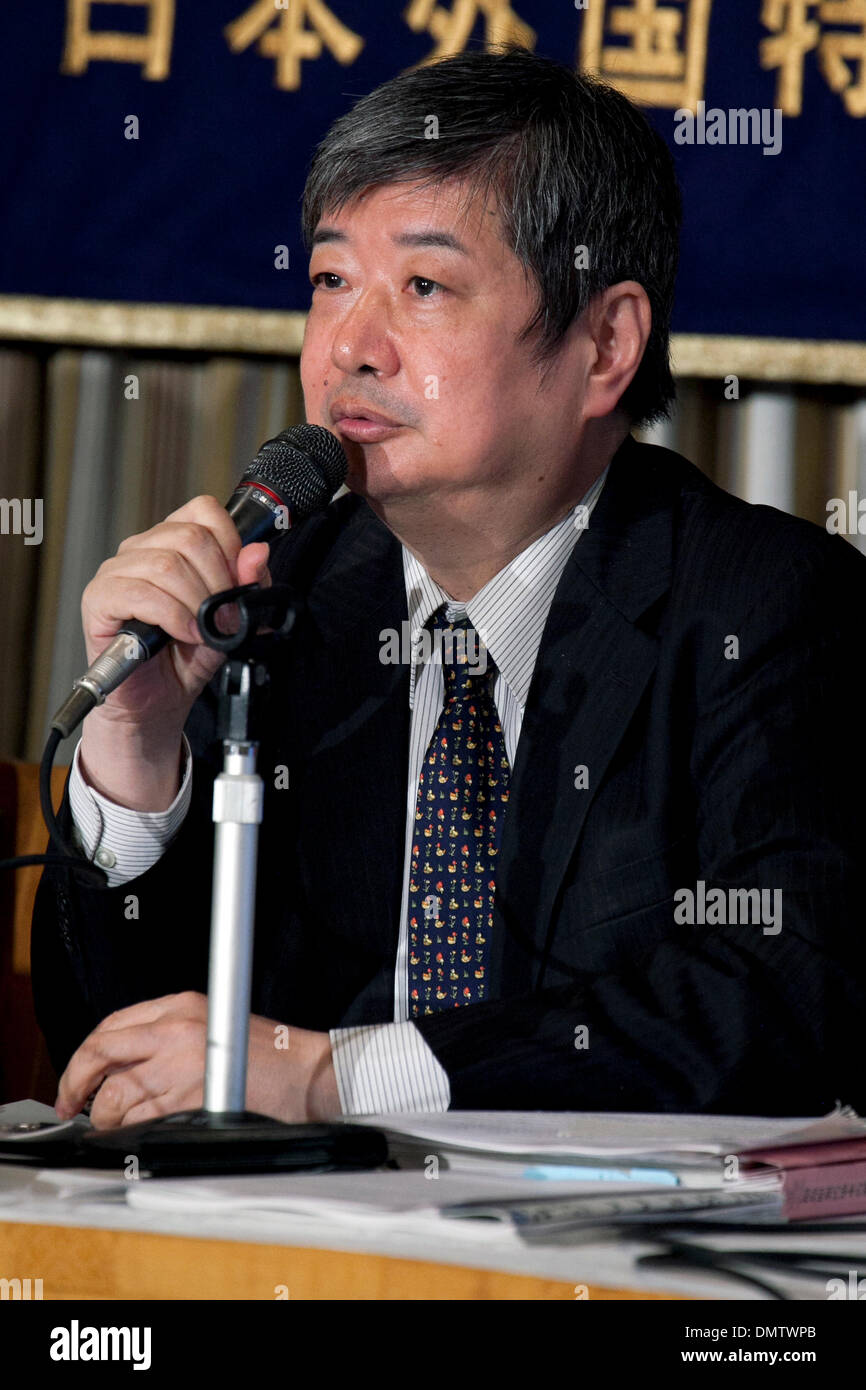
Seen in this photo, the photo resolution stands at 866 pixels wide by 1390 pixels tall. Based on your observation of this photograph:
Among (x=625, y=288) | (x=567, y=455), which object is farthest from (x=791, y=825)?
(x=625, y=288)

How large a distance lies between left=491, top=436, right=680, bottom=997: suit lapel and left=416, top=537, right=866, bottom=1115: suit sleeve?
50mm

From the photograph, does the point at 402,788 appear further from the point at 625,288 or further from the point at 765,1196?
the point at 765,1196

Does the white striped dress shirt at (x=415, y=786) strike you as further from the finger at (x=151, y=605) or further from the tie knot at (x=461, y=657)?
the finger at (x=151, y=605)

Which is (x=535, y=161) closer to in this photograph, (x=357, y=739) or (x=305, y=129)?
(x=357, y=739)

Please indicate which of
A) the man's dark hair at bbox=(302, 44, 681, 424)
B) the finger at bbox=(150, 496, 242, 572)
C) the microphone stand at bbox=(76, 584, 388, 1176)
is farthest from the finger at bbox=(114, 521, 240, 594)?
the man's dark hair at bbox=(302, 44, 681, 424)

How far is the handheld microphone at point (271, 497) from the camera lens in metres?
0.87

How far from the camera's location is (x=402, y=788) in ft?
4.12

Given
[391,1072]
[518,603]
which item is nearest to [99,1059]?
[391,1072]

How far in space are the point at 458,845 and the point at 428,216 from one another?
0.48 meters

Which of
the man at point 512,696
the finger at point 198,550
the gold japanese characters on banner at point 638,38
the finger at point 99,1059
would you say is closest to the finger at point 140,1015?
the finger at point 99,1059

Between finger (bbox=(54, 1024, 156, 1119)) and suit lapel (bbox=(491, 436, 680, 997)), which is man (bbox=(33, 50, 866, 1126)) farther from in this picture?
finger (bbox=(54, 1024, 156, 1119))

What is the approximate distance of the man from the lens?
107cm
